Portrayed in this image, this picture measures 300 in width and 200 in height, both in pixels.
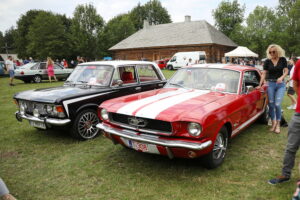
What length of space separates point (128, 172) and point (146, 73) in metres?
3.42

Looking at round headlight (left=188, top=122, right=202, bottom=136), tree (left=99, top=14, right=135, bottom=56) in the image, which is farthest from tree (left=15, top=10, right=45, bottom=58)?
round headlight (left=188, top=122, right=202, bottom=136)

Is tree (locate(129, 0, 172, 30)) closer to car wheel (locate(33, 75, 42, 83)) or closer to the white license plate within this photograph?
car wheel (locate(33, 75, 42, 83))

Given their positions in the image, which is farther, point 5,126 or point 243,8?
point 243,8

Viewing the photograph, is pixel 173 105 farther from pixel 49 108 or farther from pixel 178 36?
pixel 178 36

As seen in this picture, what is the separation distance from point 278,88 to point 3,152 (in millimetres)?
5829

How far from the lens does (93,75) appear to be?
5641 mm

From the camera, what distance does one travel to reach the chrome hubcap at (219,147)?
361 centimetres

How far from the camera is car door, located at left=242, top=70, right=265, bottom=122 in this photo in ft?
14.4

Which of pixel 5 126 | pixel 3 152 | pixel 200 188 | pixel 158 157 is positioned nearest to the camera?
pixel 200 188

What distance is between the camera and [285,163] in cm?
309

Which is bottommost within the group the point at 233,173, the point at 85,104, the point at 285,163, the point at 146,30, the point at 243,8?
the point at 233,173

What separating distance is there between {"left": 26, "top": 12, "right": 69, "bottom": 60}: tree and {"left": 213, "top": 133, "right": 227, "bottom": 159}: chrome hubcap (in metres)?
44.4

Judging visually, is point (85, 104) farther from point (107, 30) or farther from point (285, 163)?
point (107, 30)

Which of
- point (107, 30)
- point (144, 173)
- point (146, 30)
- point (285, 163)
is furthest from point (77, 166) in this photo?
point (107, 30)
